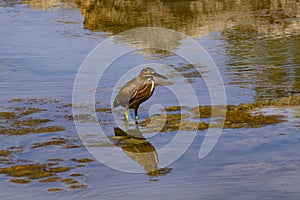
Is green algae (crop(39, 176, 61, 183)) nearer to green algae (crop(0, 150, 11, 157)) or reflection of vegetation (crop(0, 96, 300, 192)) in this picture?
reflection of vegetation (crop(0, 96, 300, 192))

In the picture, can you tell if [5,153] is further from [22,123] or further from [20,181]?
[22,123]

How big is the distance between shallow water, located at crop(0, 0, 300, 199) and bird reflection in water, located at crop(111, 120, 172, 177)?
0.27 ft

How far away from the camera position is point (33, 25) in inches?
760

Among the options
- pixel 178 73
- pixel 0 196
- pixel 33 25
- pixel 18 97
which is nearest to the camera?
pixel 0 196

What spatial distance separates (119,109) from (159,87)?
5.27 feet

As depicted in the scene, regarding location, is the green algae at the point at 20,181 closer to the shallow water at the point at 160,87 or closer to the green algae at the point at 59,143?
the shallow water at the point at 160,87

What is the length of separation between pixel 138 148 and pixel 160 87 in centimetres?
355

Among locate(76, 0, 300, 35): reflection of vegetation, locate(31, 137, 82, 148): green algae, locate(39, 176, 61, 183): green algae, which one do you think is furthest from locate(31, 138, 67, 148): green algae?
locate(76, 0, 300, 35): reflection of vegetation

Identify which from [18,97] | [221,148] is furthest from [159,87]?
[221,148]

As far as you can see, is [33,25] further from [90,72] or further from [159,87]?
→ [159,87]

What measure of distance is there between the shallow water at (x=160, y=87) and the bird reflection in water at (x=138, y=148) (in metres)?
0.08

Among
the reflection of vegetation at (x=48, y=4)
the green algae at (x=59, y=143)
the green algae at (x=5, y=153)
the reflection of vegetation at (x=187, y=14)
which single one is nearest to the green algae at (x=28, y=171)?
the green algae at (x=5, y=153)

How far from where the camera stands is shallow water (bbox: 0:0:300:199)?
25.7ft

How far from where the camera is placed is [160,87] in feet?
41.9
